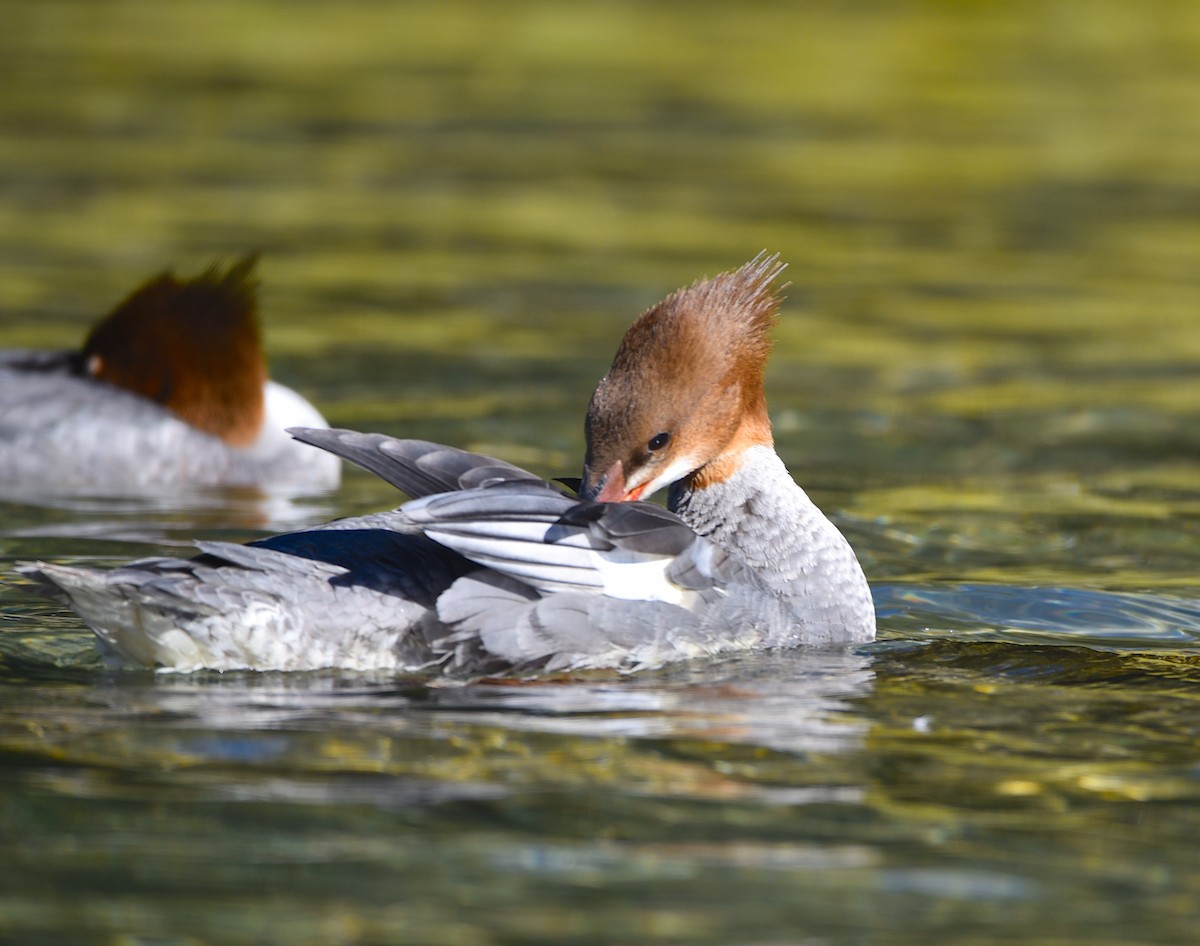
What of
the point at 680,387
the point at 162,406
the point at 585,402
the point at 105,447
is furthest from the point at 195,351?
the point at 680,387

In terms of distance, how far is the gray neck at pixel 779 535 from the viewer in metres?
6.39

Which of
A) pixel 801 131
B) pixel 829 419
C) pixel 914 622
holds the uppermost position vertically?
pixel 801 131

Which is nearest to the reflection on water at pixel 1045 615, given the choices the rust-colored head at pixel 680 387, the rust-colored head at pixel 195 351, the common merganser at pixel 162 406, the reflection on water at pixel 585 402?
the reflection on water at pixel 585 402

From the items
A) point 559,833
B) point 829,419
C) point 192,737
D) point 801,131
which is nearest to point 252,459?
point 829,419

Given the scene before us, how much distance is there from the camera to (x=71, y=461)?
9.38 metres

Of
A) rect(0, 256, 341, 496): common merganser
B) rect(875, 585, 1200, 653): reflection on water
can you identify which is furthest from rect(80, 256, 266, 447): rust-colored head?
rect(875, 585, 1200, 653): reflection on water

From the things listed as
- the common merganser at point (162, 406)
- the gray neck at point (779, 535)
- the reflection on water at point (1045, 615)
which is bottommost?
the reflection on water at point (1045, 615)

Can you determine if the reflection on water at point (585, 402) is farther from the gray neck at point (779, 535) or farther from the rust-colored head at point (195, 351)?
the rust-colored head at point (195, 351)

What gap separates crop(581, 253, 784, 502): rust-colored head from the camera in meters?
6.12

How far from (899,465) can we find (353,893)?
5.86m

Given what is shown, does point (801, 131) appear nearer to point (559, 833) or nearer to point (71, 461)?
point (71, 461)

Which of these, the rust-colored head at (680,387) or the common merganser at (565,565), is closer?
the common merganser at (565,565)

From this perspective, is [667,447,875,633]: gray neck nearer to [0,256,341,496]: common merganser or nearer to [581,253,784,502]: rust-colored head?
[581,253,784,502]: rust-colored head

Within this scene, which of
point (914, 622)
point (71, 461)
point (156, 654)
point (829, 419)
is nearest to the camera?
point (156, 654)
